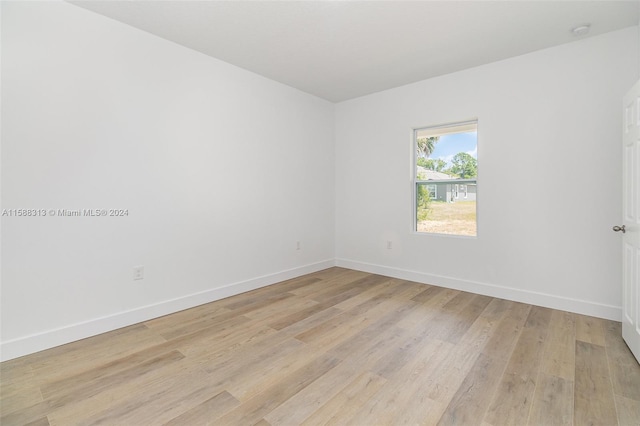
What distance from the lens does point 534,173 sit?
3.19m

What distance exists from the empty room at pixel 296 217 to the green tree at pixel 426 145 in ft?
0.10

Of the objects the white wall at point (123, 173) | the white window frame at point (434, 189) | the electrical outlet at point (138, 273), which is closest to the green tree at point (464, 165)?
the white window frame at point (434, 189)

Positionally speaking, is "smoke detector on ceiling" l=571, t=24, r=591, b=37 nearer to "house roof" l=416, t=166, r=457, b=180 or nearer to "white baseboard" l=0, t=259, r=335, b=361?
"house roof" l=416, t=166, r=457, b=180

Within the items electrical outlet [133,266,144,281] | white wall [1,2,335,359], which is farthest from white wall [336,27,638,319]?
electrical outlet [133,266,144,281]

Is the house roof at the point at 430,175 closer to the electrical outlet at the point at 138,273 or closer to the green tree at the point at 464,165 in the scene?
the green tree at the point at 464,165

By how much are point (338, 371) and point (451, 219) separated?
2683 mm

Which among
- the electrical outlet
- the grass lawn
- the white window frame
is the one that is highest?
the white window frame

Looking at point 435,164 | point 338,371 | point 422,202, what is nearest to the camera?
point 338,371

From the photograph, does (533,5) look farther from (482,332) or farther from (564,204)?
(482,332)

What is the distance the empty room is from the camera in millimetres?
1871

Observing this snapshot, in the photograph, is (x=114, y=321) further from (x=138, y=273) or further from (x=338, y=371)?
(x=338, y=371)

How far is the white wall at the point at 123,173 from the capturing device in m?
2.22

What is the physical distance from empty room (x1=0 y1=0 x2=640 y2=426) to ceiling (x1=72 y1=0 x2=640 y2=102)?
0.02 meters

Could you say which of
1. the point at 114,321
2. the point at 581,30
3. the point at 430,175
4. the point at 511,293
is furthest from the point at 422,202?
the point at 114,321
